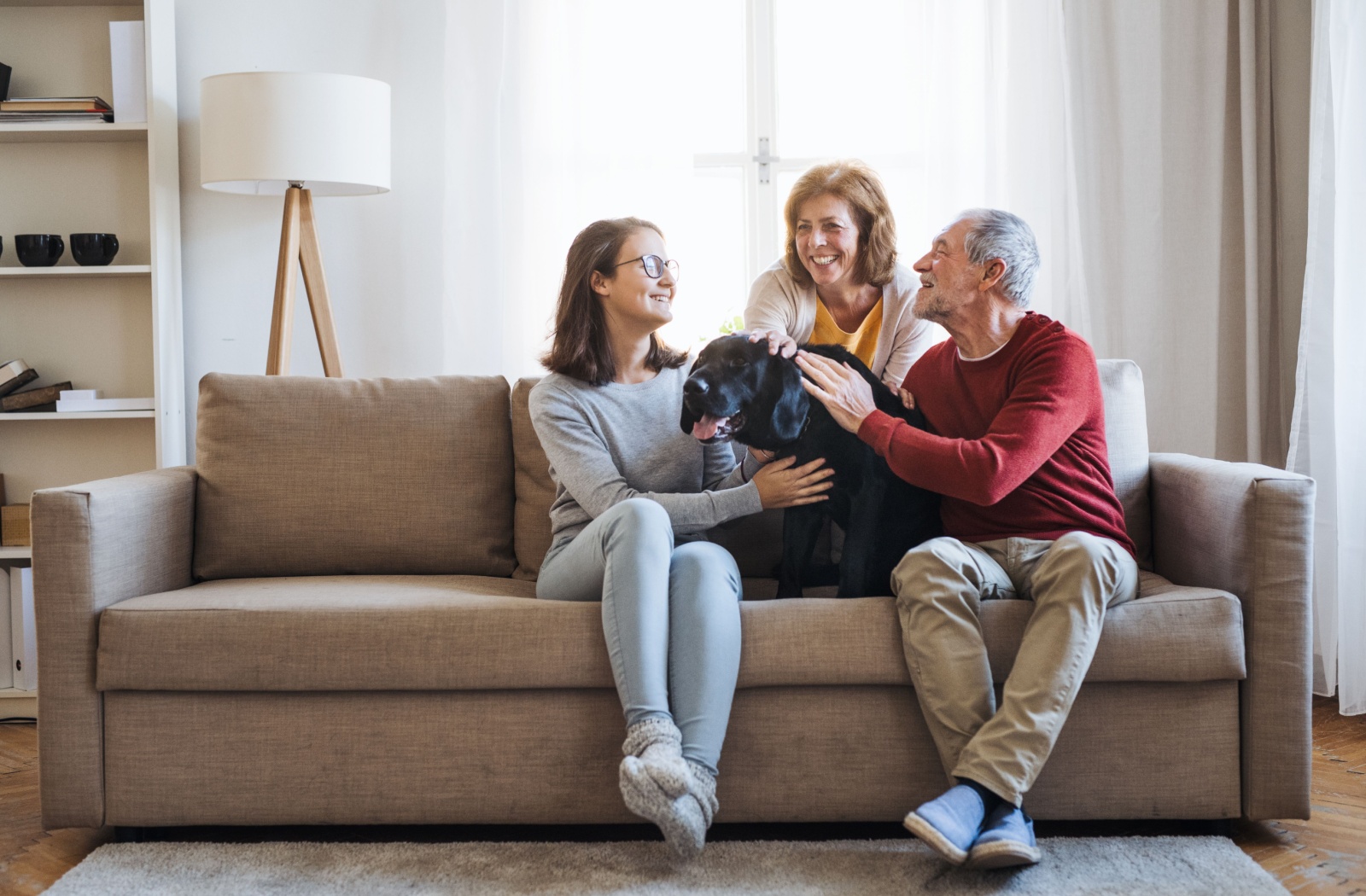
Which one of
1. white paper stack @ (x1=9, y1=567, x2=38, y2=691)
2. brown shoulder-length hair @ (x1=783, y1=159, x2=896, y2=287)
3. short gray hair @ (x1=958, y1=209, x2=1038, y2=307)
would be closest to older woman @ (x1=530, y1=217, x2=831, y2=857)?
brown shoulder-length hair @ (x1=783, y1=159, x2=896, y2=287)

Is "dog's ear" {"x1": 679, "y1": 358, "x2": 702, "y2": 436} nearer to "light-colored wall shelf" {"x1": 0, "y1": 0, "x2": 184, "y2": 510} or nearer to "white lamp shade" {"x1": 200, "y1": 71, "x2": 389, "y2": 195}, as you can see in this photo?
"white lamp shade" {"x1": 200, "y1": 71, "x2": 389, "y2": 195}

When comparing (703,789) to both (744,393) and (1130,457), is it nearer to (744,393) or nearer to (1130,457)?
(744,393)

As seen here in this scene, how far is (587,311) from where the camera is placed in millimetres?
2045

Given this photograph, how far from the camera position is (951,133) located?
3.27 meters

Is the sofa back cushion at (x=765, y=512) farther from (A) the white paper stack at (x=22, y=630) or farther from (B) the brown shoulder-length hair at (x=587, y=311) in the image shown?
(A) the white paper stack at (x=22, y=630)

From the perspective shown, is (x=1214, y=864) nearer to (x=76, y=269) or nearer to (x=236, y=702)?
(x=236, y=702)

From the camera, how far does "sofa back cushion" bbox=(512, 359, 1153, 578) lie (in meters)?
2.15

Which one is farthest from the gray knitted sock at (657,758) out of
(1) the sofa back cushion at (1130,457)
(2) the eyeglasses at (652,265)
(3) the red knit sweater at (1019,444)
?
(1) the sofa back cushion at (1130,457)

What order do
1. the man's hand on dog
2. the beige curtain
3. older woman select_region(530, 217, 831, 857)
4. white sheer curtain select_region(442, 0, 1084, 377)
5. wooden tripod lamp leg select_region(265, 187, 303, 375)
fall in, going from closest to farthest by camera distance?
older woman select_region(530, 217, 831, 857)
the man's hand on dog
wooden tripod lamp leg select_region(265, 187, 303, 375)
the beige curtain
white sheer curtain select_region(442, 0, 1084, 377)

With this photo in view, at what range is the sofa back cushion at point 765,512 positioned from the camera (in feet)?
7.07

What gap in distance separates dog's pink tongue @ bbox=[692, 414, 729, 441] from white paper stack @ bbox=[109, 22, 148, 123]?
208 cm

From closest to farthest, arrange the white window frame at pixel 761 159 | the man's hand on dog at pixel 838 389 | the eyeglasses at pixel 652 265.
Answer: the man's hand on dog at pixel 838 389, the eyeglasses at pixel 652 265, the white window frame at pixel 761 159

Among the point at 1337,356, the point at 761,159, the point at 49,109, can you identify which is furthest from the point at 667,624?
the point at 49,109

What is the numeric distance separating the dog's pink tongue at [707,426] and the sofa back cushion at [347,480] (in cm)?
59
